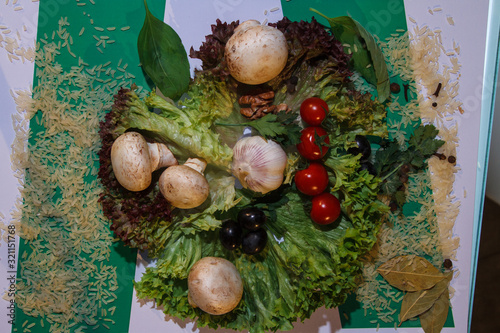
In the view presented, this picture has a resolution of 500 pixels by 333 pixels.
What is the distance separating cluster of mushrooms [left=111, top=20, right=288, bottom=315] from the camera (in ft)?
4.44

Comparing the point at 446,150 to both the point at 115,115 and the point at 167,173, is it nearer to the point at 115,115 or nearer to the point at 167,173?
the point at 167,173

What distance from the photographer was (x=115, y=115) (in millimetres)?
1470

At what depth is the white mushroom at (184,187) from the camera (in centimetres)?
136

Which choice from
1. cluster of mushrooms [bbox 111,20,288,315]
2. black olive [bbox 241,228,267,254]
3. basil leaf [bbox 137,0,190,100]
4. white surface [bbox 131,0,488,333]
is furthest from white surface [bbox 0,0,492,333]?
black olive [bbox 241,228,267,254]

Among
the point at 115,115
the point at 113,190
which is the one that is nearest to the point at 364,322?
the point at 113,190

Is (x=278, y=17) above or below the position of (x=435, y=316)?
above

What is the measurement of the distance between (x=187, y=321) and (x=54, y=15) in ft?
4.81

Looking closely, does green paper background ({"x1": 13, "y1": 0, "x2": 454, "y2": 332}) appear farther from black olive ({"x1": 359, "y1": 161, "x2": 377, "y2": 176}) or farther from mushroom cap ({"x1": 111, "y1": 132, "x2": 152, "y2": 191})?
black olive ({"x1": 359, "y1": 161, "x2": 377, "y2": 176})

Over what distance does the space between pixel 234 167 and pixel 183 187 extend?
22 centimetres

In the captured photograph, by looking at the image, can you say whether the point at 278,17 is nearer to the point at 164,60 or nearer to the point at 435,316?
the point at 164,60

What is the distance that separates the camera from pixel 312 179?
1.42 m

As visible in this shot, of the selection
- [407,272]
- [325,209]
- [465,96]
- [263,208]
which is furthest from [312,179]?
[465,96]

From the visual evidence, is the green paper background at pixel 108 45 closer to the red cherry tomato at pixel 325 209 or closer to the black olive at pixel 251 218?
the black olive at pixel 251 218

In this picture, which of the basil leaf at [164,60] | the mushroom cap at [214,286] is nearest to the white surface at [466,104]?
the mushroom cap at [214,286]
